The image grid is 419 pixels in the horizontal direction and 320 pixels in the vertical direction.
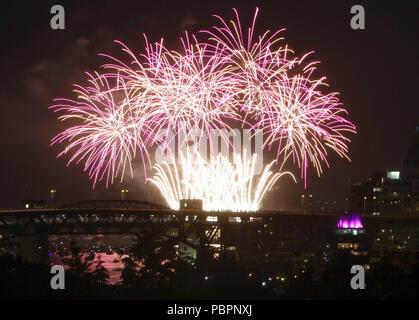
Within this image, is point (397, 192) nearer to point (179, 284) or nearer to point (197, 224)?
point (197, 224)

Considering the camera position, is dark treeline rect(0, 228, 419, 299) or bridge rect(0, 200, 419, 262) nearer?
dark treeline rect(0, 228, 419, 299)

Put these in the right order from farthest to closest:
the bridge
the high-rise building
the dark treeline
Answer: the high-rise building, the bridge, the dark treeline

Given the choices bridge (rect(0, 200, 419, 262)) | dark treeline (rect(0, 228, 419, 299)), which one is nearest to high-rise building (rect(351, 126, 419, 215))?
bridge (rect(0, 200, 419, 262))

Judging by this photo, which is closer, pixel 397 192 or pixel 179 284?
pixel 179 284

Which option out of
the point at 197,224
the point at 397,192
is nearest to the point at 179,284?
the point at 197,224

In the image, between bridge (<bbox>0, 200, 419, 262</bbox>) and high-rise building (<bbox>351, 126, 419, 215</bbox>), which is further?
high-rise building (<bbox>351, 126, 419, 215</bbox>)

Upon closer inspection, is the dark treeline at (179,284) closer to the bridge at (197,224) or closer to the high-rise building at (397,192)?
the bridge at (197,224)

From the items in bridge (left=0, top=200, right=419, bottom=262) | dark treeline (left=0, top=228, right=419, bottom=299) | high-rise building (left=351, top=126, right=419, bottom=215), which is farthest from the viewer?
high-rise building (left=351, top=126, right=419, bottom=215)

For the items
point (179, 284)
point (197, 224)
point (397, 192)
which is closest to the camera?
point (179, 284)

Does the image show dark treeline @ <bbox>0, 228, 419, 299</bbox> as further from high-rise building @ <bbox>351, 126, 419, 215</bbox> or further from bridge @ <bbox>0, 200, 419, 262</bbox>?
high-rise building @ <bbox>351, 126, 419, 215</bbox>
